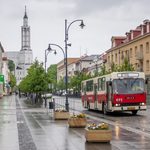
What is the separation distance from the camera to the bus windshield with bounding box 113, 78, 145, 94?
122 feet

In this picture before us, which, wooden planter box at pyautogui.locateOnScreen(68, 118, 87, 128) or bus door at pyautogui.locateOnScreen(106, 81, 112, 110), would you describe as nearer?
wooden planter box at pyautogui.locateOnScreen(68, 118, 87, 128)

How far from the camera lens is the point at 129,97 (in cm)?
3722

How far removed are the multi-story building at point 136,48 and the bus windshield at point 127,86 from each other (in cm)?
4015

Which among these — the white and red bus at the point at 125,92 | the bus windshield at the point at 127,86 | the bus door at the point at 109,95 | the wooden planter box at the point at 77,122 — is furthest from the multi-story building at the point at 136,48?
the wooden planter box at the point at 77,122

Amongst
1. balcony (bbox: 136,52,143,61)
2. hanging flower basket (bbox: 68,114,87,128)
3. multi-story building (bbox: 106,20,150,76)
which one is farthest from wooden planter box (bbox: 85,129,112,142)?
balcony (bbox: 136,52,143,61)

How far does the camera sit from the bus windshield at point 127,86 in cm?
3722

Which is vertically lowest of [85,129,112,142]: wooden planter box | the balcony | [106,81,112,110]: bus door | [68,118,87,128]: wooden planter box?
[85,129,112,142]: wooden planter box

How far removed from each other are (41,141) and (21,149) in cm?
254

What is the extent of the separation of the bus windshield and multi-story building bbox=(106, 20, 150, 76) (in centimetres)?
4015

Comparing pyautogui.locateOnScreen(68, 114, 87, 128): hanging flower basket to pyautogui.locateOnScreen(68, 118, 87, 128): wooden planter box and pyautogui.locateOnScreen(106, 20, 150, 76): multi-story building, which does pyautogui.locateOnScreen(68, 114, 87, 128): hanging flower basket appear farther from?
pyautogui.locateOnScreen(106, 20, 150, 76): multi-story building

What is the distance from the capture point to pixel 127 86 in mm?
37438

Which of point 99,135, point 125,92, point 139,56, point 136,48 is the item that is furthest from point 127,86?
point 136,48

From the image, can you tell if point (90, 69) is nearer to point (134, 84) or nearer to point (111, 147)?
point (134, 84)

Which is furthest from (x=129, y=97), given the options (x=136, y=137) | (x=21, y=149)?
(x=21, y=149)
